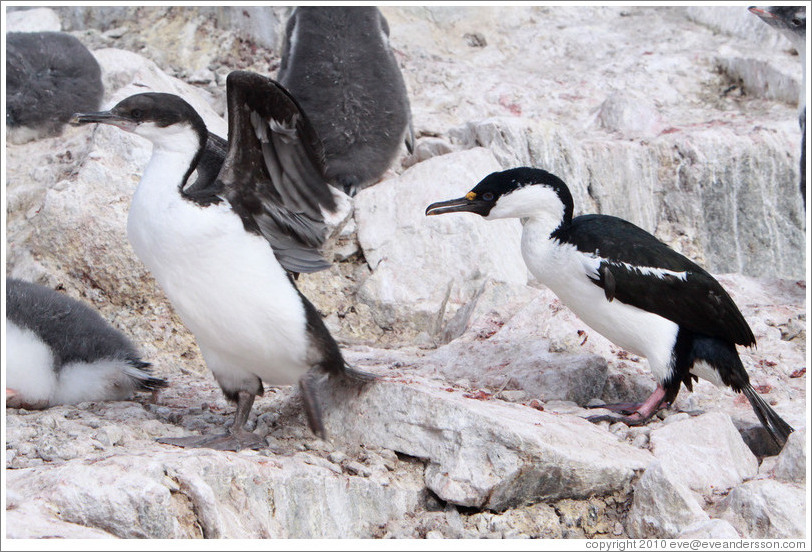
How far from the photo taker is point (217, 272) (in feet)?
11.8

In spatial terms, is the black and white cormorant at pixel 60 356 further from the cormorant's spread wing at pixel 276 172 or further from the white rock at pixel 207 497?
the cormorant's spread wing at pixel 276 172

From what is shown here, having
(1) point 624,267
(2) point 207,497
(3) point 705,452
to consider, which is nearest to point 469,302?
(1) point 624,267

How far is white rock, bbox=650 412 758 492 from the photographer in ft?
12.6

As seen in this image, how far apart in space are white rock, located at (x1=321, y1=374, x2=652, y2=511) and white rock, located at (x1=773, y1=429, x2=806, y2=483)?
497mm

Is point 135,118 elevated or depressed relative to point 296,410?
elevated

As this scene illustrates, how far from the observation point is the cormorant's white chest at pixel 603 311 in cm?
434

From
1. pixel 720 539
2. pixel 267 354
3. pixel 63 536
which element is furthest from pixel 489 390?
pixel 63 536

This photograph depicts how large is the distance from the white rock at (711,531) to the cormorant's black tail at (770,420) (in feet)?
3.16

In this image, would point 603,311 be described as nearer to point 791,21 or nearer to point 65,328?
point 65,328

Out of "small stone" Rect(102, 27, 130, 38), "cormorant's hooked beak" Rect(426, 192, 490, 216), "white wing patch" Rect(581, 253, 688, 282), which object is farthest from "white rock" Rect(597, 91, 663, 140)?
"small stone" Rect(102, 27, 130, 38)

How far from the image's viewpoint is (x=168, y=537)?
121 inches

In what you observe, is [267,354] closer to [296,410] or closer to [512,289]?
[296,410]

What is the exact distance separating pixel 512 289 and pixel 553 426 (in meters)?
2.06

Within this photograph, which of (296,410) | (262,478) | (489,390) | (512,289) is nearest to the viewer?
(262,478)
